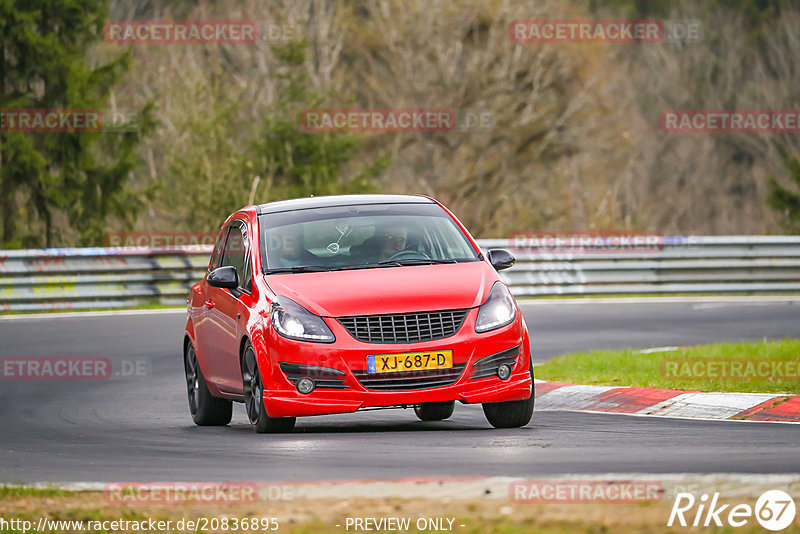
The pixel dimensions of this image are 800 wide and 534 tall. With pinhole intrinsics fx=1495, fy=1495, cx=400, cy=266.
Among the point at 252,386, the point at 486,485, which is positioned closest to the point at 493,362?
the point at 252,386

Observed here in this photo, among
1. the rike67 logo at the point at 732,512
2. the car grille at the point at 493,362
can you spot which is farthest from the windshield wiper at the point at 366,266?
the rike67 logo at the point at 732,512

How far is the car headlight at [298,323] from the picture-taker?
9742 mm

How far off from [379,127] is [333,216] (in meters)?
30.7

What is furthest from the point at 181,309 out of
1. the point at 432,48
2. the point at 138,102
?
the point at 138,102

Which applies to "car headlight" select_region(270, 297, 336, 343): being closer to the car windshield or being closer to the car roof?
the car windshield

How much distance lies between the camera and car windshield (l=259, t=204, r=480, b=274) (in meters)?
10.7

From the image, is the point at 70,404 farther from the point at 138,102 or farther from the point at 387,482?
the point at 138,102

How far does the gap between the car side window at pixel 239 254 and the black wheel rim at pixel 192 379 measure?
2.74 feet

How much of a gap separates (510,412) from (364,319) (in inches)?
53.5

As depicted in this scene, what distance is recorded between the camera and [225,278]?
1095 centimetres

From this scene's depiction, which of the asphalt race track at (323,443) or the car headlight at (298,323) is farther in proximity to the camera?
→ the car headlight at (298,323)

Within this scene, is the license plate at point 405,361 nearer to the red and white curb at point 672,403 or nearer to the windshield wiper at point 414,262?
the windshield wiper at point 414,262

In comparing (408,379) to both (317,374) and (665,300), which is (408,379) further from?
(665,300)

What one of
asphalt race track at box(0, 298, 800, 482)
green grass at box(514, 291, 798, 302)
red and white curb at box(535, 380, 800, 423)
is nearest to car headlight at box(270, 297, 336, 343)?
asphalt race track at box(0, 298, 800, 482)
